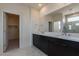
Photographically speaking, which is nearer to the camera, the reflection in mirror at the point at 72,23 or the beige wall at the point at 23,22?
the reflection in mirror at the point at 72,23

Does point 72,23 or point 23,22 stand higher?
point 23,22

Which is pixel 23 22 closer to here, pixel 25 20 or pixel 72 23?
pixel 25 20

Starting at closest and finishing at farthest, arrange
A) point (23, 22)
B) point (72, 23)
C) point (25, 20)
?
1. point (72, 23)
2. point (23, 22)
3. point (25, 20)

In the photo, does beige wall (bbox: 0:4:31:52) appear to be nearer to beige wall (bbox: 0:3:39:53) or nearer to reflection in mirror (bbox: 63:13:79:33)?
beige wall (bbox: 0:3:39:53)

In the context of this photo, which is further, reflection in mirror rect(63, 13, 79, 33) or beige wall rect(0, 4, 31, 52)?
beige wall rect(0, 4, 31, 52)

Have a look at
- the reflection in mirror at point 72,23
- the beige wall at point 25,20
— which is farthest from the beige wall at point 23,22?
the reflection in mirror at point 72,23

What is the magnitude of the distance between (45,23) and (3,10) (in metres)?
2.14

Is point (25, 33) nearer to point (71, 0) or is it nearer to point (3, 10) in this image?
point (3, 10)

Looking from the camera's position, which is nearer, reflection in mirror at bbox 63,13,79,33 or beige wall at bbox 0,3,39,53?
reflection in mirror at bbox 63,13,79,33

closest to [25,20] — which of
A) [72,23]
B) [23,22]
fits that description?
[23,22]

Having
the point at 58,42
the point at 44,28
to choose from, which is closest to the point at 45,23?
the point at 44,28

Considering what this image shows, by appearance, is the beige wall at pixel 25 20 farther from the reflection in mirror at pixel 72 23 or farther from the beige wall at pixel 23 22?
the reflection in mirror at pixel 72 23

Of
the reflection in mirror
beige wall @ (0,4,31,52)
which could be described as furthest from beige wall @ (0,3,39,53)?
the reflection in mirror

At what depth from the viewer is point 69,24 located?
3162mm
